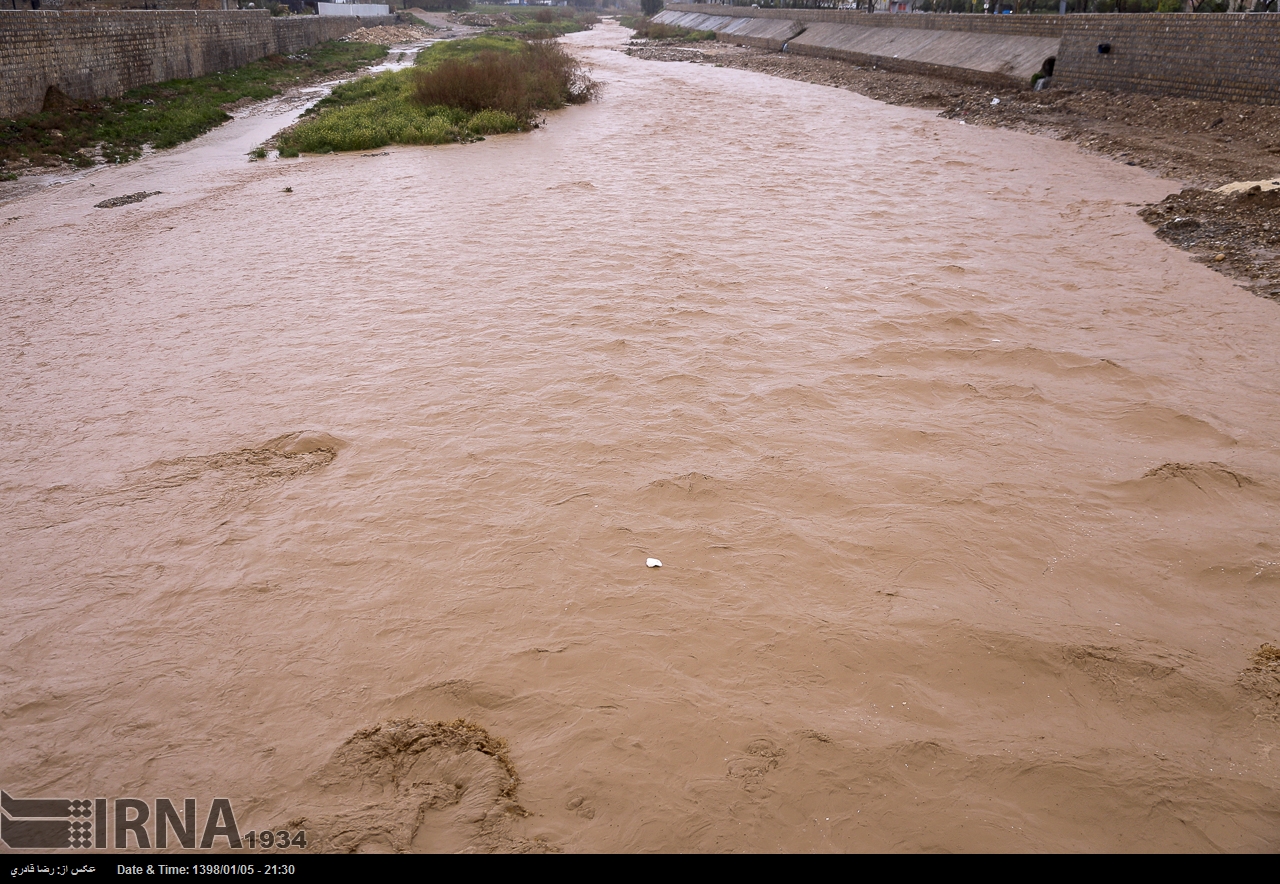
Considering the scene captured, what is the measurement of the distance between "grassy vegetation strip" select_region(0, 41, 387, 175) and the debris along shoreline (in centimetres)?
1855

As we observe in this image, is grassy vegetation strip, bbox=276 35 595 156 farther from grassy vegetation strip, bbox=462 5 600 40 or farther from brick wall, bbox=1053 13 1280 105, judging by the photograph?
grassy vegetation strip, bbox=462 5 600 40

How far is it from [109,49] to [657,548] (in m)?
22.0

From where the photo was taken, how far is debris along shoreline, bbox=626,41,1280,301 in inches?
352

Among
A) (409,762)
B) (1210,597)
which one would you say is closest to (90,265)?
(409,762)

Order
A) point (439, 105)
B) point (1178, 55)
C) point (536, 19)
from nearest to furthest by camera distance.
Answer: point (1178, 55)
point (439, 105)
point (536, 19)

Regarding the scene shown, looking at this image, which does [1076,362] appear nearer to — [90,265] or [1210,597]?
[1210,597]

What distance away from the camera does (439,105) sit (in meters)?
19.5

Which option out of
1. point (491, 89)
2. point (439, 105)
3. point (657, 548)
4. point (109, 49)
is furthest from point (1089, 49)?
point (109, 49)

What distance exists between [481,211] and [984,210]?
7300mm

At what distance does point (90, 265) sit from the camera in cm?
955

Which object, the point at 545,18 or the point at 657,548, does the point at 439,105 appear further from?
the point at 545,18

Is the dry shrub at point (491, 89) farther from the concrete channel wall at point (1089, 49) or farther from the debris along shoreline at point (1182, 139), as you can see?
the concrete channel wall at point (1089, 49)

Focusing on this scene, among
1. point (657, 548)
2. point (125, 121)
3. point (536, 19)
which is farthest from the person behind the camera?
point (536, 19)

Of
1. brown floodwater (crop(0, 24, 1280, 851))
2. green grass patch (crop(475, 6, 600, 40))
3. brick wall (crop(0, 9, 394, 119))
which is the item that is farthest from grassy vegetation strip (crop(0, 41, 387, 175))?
green grass patch (crop(475, 6, 600, 40))
